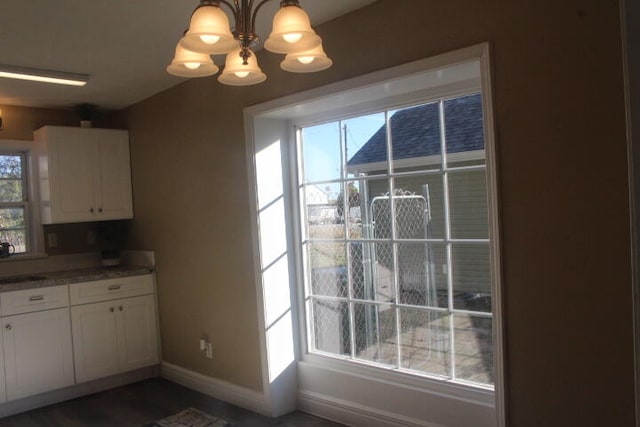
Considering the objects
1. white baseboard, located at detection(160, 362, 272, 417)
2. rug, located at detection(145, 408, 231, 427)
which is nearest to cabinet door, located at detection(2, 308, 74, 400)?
white baseboard, located at detection(160, 362, 272, 417)

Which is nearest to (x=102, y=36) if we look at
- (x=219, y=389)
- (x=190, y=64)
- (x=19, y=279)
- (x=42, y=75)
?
(x=42, y=75)

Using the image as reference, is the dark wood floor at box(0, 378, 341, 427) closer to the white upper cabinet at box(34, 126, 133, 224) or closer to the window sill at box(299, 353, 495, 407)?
the window sill at box(299, 353, 495, 407)

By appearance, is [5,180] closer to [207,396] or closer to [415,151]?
[207,396]

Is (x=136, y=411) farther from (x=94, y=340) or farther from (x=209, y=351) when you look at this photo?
(x=94, y=340)

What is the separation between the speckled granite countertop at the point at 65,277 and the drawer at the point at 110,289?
0.04 meters

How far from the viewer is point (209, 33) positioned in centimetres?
140

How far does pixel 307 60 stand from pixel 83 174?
3.17 metres

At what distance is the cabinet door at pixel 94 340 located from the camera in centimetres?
390

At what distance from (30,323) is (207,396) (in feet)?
4.53

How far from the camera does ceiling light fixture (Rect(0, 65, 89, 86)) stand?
3.22 meters

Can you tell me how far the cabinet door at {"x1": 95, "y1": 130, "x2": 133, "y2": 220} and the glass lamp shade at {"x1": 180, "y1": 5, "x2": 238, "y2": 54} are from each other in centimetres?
320

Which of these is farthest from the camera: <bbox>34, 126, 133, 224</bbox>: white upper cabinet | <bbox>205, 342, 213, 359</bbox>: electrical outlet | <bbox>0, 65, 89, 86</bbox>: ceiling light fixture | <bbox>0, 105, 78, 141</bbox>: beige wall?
<bbox>0, 105, 78, 141</bbox>: beige wall

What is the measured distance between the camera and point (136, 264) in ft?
14.8

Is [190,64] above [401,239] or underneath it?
above
